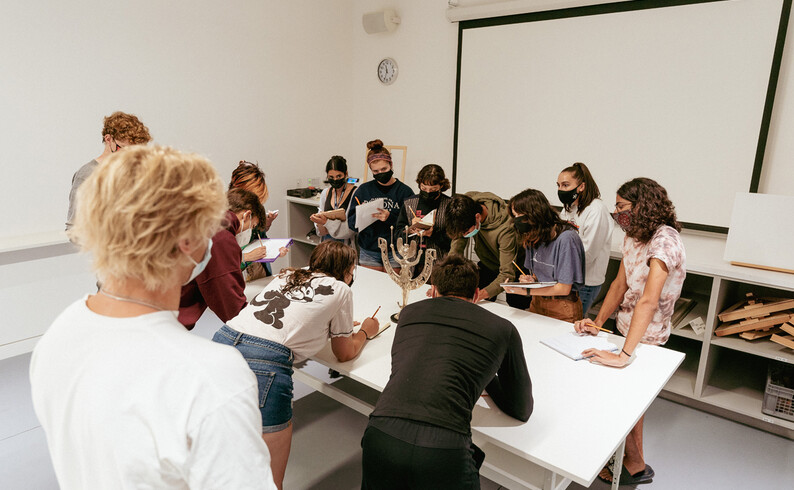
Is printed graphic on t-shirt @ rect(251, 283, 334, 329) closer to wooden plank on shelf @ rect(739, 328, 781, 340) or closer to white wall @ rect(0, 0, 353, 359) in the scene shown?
white wall @ rect(0, 0, 353, 359)

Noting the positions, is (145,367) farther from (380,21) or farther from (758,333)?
(380,21)

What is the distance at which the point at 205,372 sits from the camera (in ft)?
2.35

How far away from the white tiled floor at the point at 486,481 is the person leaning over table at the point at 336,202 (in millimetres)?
1201

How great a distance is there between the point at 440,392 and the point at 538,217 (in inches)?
47.3

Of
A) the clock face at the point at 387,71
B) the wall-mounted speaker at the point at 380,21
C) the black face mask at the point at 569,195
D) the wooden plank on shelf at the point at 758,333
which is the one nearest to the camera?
the wooden plank on shelf at the point at 758,333

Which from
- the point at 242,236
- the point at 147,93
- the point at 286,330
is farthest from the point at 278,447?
the point at 147,93

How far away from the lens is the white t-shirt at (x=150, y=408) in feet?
2.29

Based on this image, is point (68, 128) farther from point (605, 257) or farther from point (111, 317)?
point (605, 257)

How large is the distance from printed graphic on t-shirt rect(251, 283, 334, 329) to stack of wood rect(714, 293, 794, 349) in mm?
2259

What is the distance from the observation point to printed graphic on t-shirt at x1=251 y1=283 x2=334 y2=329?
5.60ft

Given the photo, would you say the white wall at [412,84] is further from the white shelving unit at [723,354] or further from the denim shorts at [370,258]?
the white shelving unit at [723,354]

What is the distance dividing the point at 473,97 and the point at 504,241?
88.0 inches

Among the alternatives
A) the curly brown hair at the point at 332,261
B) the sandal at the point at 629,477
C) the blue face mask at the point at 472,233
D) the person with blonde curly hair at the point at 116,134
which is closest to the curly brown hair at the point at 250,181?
the person with blonde curly hair at the point at 116,134

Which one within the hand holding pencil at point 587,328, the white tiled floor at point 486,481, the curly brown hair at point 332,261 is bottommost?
the white tiled floor at point 486,481
